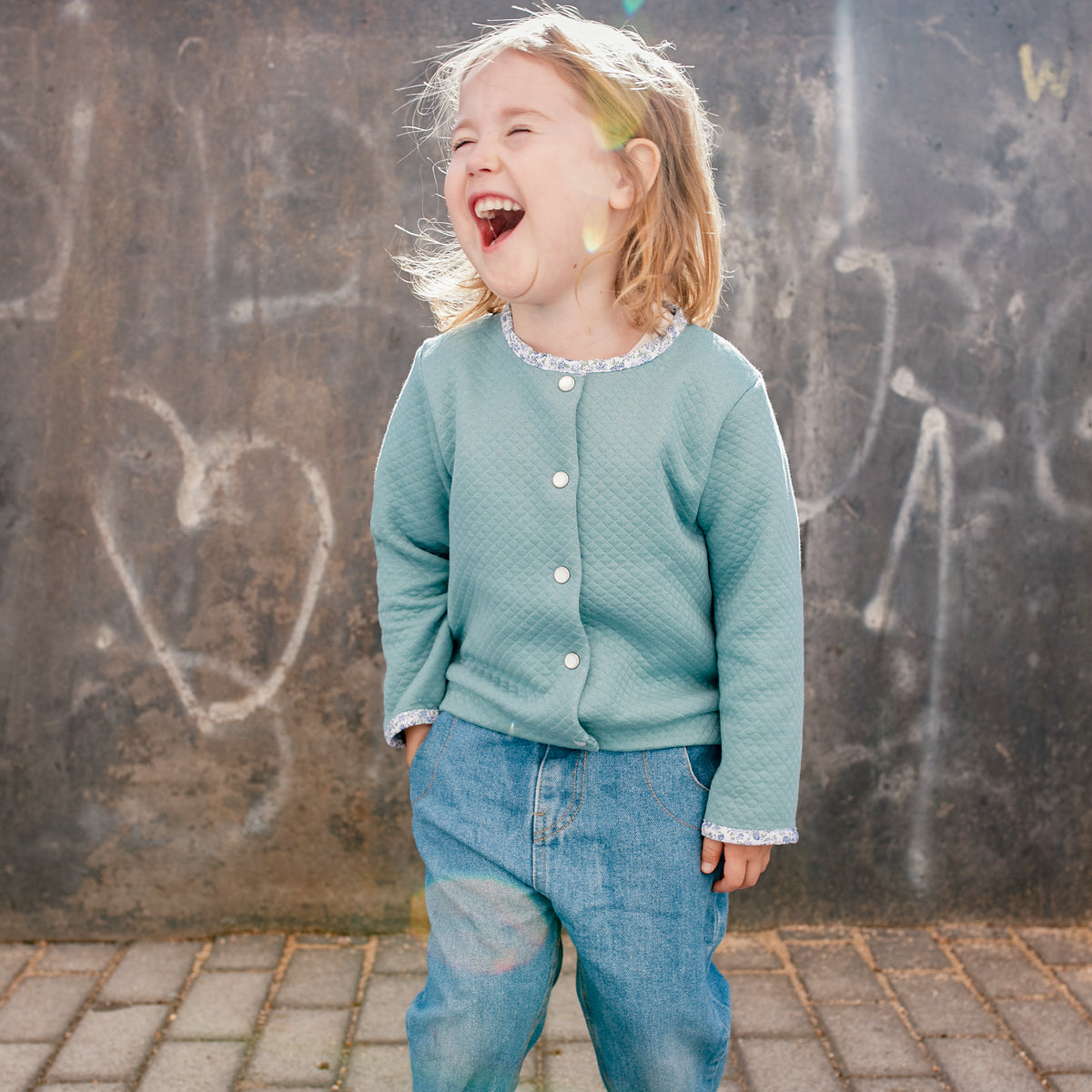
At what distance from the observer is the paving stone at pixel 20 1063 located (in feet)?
7.61

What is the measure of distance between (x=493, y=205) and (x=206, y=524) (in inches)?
62.9

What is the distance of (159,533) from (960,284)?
7.06 feet

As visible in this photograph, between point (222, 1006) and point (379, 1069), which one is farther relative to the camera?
point (222, 1006)

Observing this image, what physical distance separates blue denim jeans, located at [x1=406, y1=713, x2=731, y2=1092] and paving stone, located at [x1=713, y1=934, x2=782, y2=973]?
1.31 meters

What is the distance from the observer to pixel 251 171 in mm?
2785

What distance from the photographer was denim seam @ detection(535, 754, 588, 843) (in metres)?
1.55

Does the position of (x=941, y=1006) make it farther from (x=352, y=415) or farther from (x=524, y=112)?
(x=524, y=112)

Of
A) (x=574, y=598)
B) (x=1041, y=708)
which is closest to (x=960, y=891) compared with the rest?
(x=1041, y=708)

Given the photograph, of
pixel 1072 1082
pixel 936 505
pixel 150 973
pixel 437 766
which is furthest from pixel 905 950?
pixel 150 973

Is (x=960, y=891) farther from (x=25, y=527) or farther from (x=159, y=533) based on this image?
(x=25, y=527)

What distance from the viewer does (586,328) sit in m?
1.62

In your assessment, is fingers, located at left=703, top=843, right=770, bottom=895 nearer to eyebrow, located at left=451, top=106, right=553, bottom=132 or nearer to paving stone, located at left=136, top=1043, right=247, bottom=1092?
eyebrow, located at left=451, top=106, right=553, bottom=132

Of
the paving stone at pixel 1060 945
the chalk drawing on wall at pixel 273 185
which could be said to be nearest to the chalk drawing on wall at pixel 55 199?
the chalk drawing on wall at pixel 273 185

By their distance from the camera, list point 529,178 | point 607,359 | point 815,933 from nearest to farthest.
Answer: point 529,178 < point 607,359 < point 815,933
